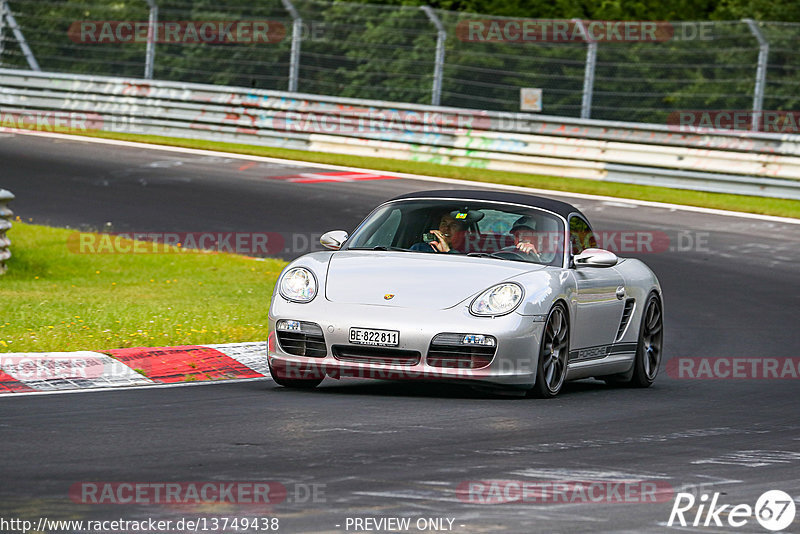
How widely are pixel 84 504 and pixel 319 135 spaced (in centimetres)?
2085

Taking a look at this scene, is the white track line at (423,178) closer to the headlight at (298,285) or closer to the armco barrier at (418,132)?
the armco barrier at (418,132)

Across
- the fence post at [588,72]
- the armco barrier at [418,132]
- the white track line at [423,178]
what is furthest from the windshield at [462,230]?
the fence post at [588,72]

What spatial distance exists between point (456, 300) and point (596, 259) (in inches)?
49.0

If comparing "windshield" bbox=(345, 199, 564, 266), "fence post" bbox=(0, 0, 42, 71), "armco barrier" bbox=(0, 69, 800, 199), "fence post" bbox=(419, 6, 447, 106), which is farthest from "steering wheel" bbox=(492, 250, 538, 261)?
"fence post" bbox=(0, 0, 42, 71)

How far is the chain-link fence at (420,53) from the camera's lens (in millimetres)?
22438

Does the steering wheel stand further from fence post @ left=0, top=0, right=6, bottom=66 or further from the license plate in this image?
fence post @ left=0, top=0, right=6, bottom=66

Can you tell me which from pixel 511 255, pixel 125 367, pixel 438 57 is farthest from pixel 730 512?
pixel 438 57

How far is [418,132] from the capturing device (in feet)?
82.2

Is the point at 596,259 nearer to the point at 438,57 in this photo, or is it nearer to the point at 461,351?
the point at 461,351

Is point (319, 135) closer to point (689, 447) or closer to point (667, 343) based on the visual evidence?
point (667, 343)

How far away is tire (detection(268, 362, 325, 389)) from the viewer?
9.19 meters

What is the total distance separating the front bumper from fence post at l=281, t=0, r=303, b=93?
17527mm

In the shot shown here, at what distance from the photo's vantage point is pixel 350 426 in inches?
300

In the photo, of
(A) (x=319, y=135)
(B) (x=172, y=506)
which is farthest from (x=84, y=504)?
(A) (x=319, y=135)
